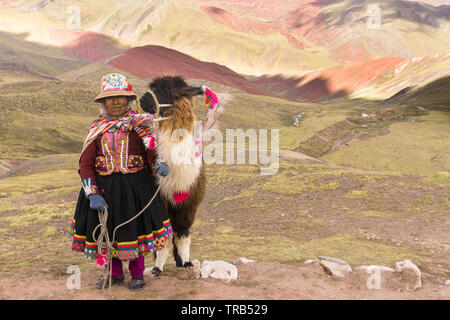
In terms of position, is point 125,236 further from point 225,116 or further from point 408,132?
point 225,116

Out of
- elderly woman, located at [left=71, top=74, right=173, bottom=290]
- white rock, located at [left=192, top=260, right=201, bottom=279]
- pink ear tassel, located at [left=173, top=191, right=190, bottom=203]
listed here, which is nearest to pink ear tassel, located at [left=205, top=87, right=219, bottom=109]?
elderly woman, located at [left=71, top=74, right=173, bottom=290]

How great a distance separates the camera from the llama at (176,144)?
382 centimetres

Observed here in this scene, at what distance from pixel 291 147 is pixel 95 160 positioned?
88.4ft

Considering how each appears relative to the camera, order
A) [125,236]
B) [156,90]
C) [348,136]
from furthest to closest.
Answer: [348,136], [156,90], [125,236]

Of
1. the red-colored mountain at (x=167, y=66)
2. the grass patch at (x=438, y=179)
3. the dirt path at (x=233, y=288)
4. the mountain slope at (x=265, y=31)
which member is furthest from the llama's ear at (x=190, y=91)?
the mountain slope at (x=265, y=31)

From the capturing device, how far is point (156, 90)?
13.1ft

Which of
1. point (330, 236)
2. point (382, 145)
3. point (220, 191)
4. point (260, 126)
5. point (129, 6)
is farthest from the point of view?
point (129, 6)

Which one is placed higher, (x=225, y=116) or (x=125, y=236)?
(x=225, y=116)

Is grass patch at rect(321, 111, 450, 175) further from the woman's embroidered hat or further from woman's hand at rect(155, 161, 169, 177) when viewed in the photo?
the woman's embroidered hat

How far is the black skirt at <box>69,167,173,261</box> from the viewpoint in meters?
3.57

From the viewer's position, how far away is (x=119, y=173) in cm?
358

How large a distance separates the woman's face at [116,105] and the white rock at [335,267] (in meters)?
3.30

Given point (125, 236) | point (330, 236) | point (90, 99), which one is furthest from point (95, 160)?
point (90, 99)

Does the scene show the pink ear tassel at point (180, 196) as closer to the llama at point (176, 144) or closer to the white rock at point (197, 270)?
the llama at point (176, 144)
